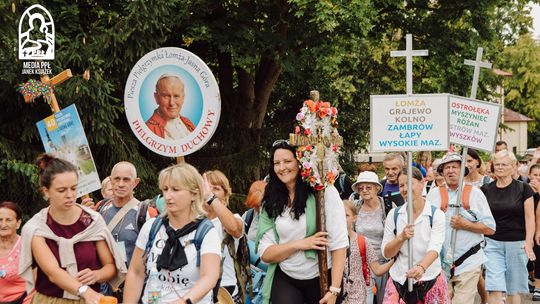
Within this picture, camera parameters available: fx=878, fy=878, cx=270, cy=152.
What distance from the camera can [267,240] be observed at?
6.61 m

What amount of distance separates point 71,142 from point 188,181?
2957 mm

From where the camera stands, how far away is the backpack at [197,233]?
5254 mm

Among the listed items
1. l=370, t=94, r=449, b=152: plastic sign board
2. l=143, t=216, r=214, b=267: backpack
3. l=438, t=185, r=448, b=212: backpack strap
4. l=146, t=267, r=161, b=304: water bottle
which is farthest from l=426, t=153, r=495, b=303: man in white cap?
l=146, t=267, r=161, b=304: water bottle

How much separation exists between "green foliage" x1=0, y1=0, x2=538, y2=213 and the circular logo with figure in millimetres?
6016

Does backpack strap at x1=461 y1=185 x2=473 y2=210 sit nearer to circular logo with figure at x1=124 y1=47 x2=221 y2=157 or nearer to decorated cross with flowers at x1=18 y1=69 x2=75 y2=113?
circular logo with figure at x1=124 y1=47 x2=221 y2=157

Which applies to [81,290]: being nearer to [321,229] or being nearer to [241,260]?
[321,229]

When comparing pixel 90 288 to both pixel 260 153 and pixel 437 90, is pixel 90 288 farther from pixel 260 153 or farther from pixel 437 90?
pixel 437 90

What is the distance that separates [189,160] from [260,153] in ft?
4.97

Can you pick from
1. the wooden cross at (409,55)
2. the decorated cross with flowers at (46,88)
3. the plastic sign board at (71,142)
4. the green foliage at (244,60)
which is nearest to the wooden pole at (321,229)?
the wooden cross at (409,55)

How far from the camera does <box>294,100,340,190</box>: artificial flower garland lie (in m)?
6.46

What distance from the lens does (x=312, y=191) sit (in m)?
6.59

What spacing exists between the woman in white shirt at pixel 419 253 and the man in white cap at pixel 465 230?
1.09m

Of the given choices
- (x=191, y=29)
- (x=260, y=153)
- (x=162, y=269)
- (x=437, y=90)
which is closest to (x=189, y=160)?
(x=260, y=153)

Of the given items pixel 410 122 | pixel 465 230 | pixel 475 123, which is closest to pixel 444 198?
pixel 465 230
